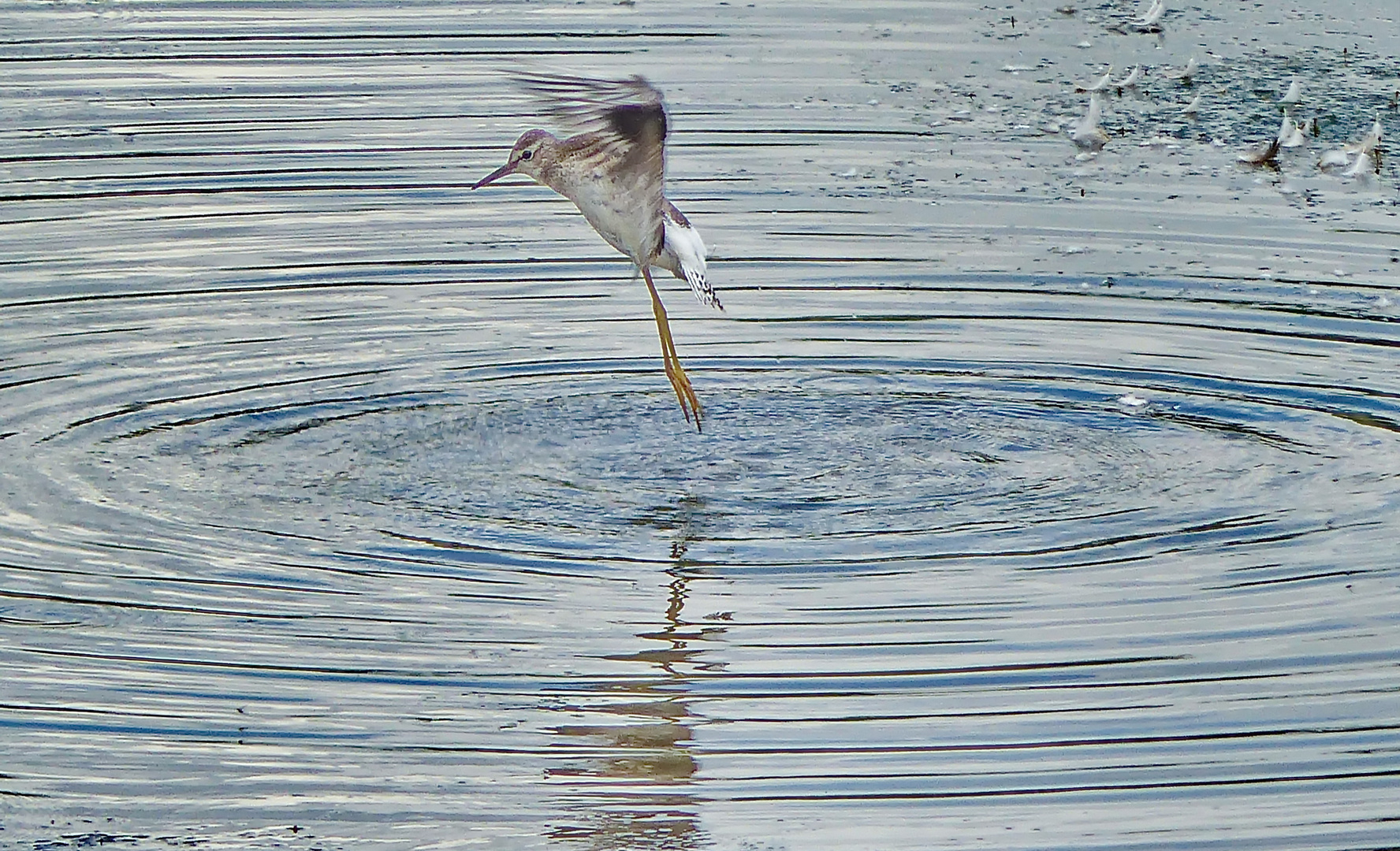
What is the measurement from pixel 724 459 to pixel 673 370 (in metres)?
0.54

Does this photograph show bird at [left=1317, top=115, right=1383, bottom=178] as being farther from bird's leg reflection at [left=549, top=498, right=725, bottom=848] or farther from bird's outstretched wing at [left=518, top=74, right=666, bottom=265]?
bird's leg reflection at [left=549, top=498, right=725, bottom=848]

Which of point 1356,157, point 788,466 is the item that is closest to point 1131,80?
point 1356,157

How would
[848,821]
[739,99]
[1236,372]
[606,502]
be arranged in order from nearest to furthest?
1. [848,821]
2. [606,502]
3. [1236,372]
4. [739,99]

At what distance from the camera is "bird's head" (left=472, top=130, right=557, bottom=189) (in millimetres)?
8164

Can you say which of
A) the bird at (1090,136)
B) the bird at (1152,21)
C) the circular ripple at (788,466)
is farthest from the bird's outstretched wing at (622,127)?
the bird at (1152,21)

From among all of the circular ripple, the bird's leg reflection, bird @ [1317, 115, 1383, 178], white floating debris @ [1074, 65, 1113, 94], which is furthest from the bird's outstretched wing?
white floating debris @ [1074, 65, 1113, 94]

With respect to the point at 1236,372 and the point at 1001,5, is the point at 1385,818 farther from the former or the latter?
the point at 1001,5

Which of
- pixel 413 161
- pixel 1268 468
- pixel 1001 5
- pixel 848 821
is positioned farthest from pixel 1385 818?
pixel 1001 5

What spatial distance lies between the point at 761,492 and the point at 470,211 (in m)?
3.62

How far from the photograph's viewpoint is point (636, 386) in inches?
327

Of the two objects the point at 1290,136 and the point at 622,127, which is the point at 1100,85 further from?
the point at 622,127

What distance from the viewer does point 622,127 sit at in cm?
732

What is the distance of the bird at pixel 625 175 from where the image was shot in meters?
7.08

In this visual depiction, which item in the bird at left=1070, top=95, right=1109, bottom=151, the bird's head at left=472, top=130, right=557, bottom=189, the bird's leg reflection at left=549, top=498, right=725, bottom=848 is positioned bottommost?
the bird's leg reflection at left=549, top=498, right=725, bottom=848
